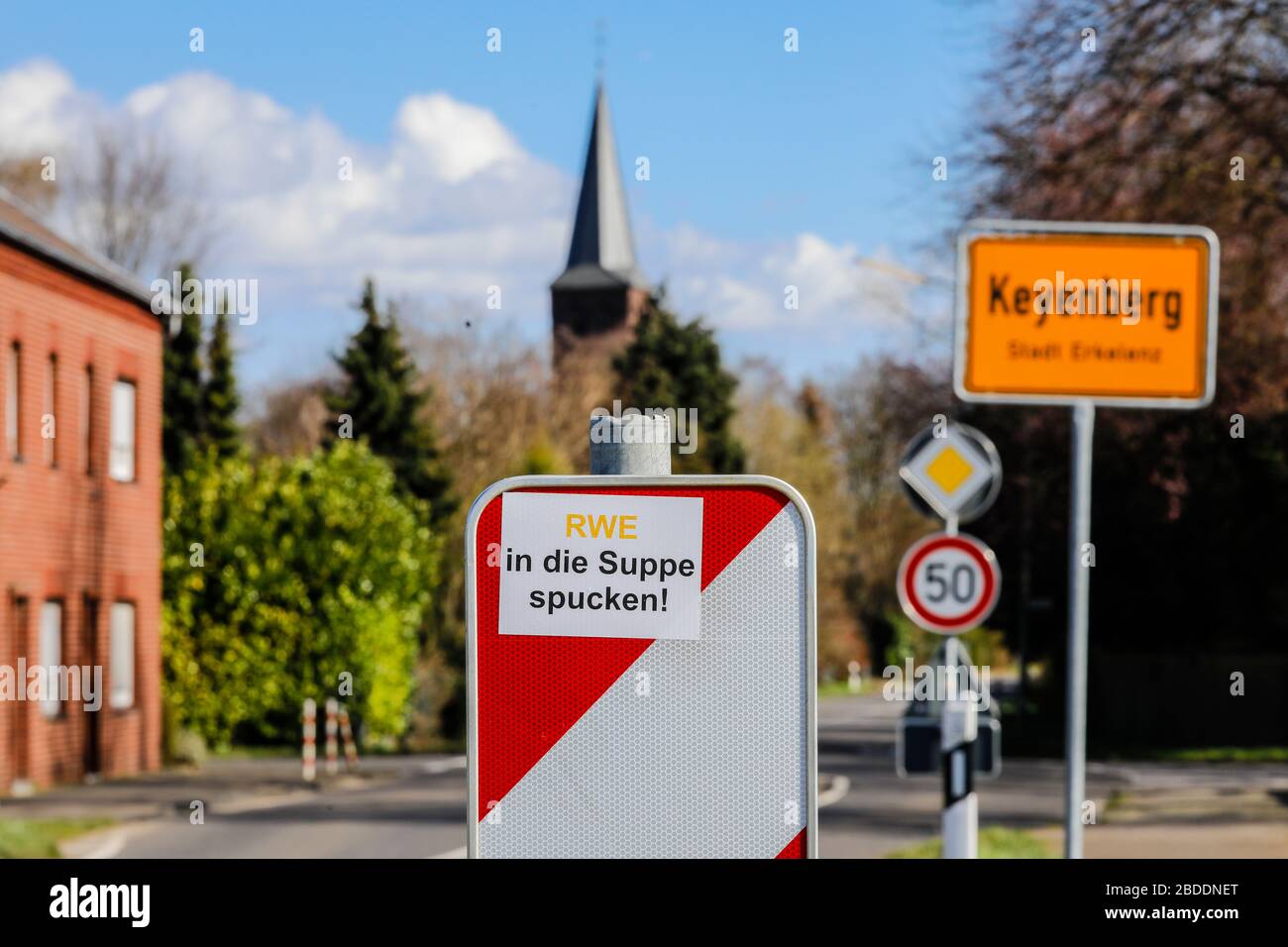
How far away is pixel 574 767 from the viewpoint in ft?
10.8

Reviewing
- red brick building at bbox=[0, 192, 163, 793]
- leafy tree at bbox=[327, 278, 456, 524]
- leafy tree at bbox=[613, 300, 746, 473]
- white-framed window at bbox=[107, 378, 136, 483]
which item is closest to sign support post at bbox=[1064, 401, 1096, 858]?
red brick building at bbox=[0, 192, 163, 793]

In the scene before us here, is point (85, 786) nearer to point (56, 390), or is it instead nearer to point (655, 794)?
point (56, 390)

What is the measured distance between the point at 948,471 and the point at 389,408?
39164mm

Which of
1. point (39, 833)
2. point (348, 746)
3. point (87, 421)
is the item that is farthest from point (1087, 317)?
point (348, 746)

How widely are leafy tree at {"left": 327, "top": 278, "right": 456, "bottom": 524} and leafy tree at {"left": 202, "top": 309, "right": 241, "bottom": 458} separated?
193 inches

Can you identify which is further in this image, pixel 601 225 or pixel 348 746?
pixel 601 225

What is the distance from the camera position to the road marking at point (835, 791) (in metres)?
24.0

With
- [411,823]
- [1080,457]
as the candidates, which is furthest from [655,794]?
[411,823]

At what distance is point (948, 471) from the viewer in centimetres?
1134

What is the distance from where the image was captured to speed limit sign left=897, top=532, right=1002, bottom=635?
10.9 m

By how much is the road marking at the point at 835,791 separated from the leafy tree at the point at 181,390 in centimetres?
2778

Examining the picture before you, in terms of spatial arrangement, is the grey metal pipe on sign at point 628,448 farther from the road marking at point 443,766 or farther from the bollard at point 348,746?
the bollard at point 348,746

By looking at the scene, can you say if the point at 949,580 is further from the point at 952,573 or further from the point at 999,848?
the point at 999,848

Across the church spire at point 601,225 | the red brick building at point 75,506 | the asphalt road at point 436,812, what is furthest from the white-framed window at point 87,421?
the church spire at point 601,225
